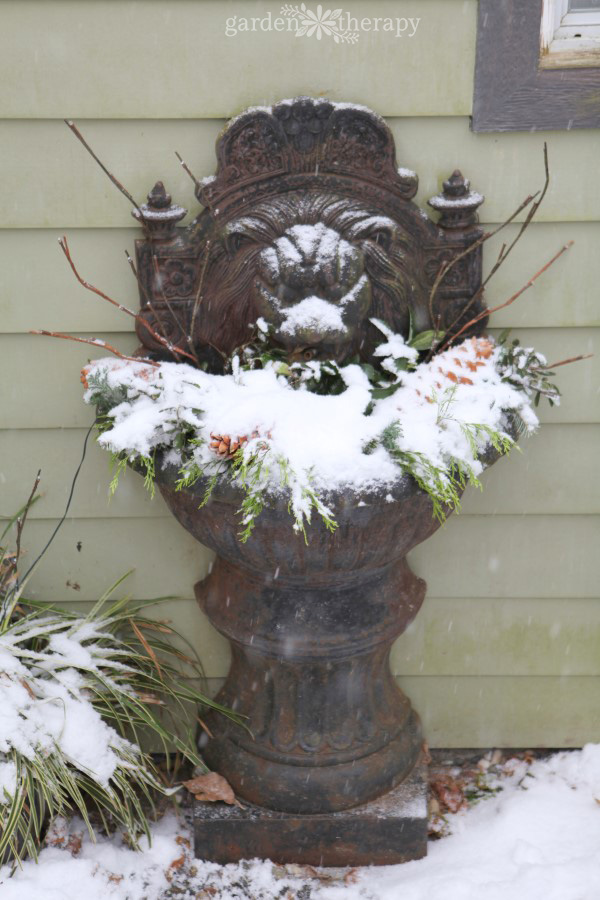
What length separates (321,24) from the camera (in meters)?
1.98

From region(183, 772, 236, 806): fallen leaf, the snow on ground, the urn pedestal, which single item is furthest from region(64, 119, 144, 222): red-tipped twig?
the snow on ground

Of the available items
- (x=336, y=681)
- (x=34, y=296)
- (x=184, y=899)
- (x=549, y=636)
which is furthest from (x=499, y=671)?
(x=34, y=296)

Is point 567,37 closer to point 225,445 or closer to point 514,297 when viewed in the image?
point 514,297

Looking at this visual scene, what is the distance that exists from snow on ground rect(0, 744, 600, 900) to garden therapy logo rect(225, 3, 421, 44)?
74.3 inches

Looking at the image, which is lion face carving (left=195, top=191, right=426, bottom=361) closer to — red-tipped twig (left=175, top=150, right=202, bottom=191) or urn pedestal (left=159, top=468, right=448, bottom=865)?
red-tipped twig (left=175, top=150, right=202, bottom=191)

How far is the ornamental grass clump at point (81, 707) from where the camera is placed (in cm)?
205

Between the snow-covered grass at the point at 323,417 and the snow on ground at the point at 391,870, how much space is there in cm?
89

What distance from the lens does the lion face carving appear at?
201cm

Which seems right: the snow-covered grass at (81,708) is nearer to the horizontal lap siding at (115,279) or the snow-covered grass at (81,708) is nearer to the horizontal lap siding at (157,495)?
the horizontal lap siding at (157,495)

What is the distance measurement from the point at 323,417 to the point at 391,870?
1161 mm

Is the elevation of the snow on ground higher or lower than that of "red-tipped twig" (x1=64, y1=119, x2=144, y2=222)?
lower

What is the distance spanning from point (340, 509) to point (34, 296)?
92cm

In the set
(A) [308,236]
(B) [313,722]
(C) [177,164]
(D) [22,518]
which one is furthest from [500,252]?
(D) [22,518]

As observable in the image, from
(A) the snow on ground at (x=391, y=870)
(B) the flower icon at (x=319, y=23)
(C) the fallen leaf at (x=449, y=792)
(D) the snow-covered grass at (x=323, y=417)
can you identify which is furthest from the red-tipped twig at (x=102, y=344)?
(C) the fallen leaf at (x=449, y=792)
